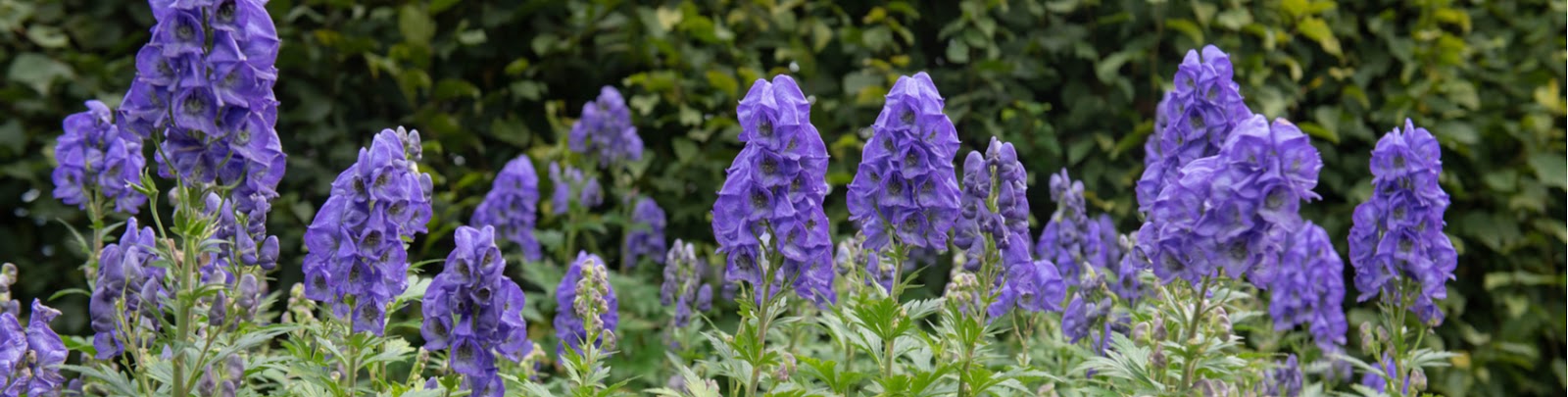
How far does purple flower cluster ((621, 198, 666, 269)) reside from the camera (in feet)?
17.5

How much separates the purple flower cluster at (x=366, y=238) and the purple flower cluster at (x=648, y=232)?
2.90 meters

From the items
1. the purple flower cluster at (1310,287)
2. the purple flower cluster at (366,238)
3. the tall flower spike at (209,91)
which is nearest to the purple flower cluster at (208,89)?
the tall flower spike at (209,91)

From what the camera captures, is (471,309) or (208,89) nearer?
(208,89)

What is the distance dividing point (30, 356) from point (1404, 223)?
2.95 meters

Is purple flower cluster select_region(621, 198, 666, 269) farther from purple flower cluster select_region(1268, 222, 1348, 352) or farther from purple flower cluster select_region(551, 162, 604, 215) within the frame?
purple flower cluster select_region(1268, 222, 1348, 352)

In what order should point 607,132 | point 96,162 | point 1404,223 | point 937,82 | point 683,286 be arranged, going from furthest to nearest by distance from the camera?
point 937,82
point 607,132
point 683,286
point 96,162
point 1404,223

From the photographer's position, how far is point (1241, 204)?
2.07 metres

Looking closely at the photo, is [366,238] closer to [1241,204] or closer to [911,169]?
[911,169]

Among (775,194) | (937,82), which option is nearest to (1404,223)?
(775,194)

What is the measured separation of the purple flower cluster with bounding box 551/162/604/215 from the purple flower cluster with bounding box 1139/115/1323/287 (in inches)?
137

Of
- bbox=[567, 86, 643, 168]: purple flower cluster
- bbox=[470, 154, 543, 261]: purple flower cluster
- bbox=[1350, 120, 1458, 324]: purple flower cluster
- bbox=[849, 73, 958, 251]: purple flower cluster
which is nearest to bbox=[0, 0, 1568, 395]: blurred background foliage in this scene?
bbox=[567, 86, 643, 168]: purple flower cluster

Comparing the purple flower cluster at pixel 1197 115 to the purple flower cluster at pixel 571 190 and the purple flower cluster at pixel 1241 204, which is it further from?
the purple flower cluster at pixel 571 190

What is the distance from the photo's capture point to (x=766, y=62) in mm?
6047

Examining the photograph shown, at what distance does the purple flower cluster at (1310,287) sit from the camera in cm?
377
